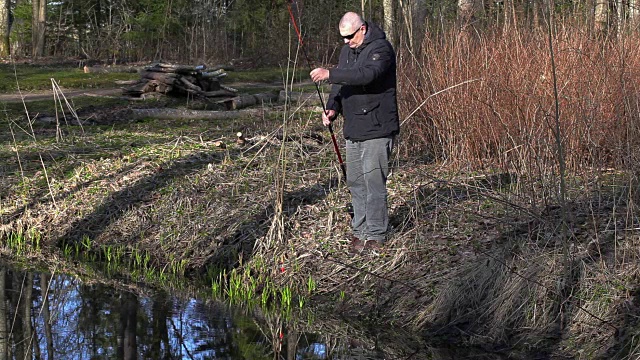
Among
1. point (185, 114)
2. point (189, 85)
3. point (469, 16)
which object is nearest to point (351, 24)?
point (469, 16)

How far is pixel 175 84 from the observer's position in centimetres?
1708

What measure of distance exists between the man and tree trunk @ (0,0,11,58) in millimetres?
20794

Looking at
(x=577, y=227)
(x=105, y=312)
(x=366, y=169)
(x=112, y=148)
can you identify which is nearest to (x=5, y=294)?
(x=105, y=312)

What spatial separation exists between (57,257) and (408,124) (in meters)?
3.89

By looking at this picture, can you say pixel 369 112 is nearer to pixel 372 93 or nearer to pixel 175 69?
pixel 372 93

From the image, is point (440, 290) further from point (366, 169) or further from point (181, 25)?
point (181, 25)

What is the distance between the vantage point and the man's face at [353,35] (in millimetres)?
7281

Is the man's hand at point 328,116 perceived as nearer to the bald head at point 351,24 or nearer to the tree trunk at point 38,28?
the bald head at point 351,24

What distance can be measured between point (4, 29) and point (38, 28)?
892 millimetres

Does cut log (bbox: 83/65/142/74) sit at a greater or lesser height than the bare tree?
lesser

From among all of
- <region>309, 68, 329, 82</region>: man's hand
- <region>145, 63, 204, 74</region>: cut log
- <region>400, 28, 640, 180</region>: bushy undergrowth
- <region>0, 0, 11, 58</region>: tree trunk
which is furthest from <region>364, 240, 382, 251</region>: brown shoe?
<region>0, 0, 11, 58</region>: tree trunk

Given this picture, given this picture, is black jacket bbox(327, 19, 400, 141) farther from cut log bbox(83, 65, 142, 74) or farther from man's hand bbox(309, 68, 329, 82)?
cut log bbox(83, 65, 142, 74)

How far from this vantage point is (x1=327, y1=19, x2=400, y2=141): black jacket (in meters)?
7.23

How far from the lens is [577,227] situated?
24.1ft
